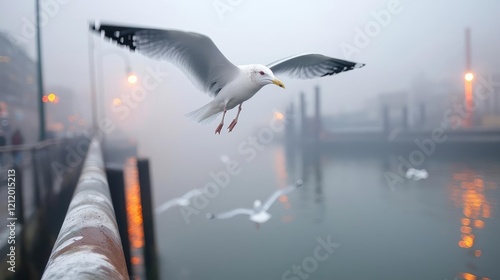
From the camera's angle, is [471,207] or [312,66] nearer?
[312,66]

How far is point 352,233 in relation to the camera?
1163 cm

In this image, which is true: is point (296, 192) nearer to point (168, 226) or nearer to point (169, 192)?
point (169, 192)

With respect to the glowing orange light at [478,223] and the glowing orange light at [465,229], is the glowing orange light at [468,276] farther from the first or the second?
the glowing orange light at [478,223]

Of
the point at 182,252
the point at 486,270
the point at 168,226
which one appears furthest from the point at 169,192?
the point at 486,270

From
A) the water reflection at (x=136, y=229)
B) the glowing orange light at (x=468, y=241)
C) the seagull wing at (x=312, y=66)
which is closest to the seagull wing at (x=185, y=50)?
the seagull wing at (x=312, y=66)

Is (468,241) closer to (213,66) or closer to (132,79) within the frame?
(132,79)

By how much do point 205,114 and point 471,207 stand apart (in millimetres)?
14789

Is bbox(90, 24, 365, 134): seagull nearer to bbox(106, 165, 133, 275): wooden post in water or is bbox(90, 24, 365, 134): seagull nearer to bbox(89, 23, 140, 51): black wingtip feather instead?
bbox(89, 23, 140, 51): black wingtip feather

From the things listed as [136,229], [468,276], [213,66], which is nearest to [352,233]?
[468,276]

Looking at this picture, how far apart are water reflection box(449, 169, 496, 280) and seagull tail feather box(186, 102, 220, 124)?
958 cm

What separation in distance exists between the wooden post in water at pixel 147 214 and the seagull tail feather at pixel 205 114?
9.71ft

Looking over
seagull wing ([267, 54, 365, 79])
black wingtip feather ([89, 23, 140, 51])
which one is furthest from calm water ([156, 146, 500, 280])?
black wingtip feather ([89, 23, 140, 51])

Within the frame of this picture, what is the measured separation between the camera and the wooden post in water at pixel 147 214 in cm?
355

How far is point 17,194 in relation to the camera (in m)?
2.68
